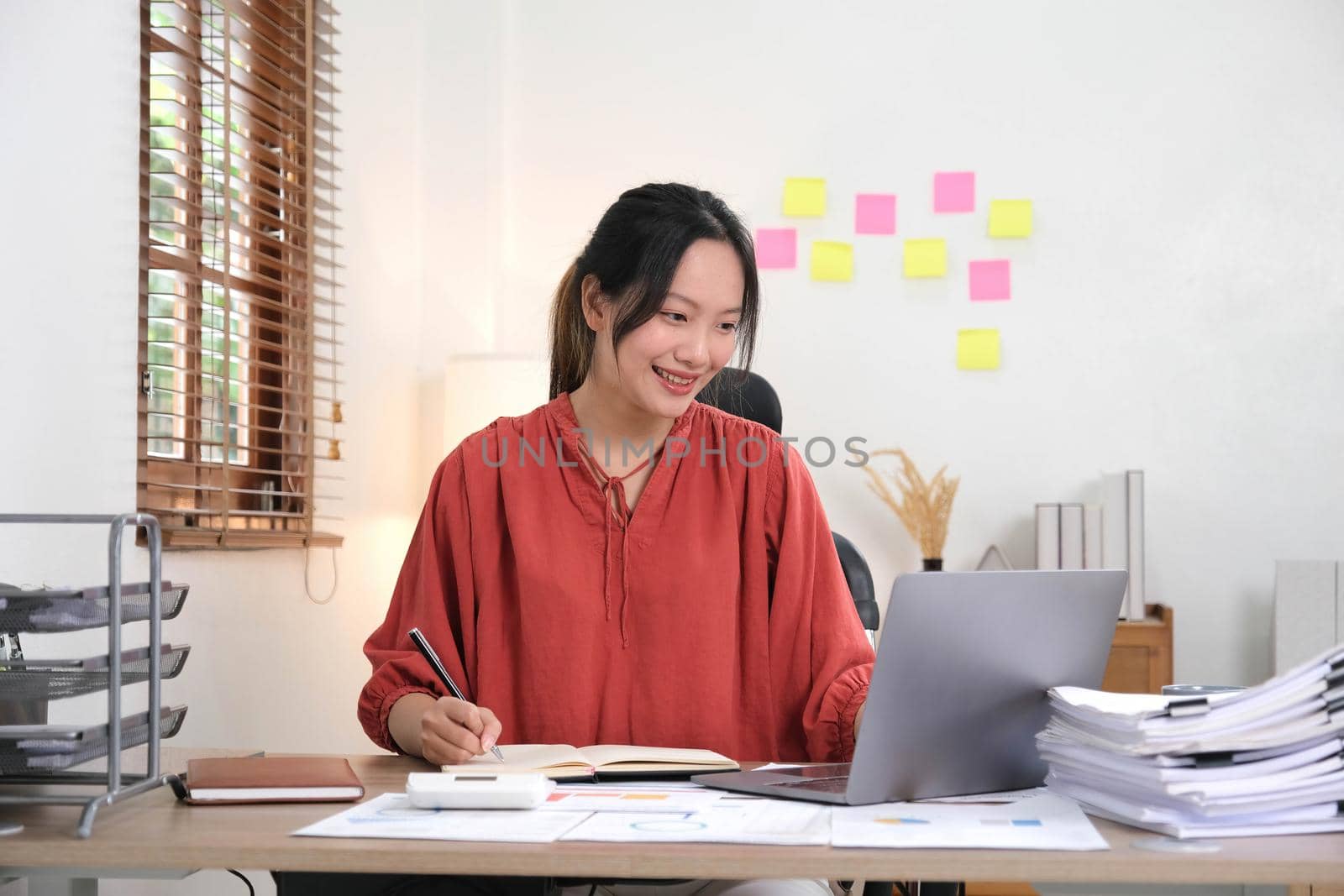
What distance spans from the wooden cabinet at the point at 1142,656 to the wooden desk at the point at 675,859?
6.92 feet

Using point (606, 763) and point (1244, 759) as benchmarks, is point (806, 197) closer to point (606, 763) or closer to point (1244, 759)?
point (606, 763)

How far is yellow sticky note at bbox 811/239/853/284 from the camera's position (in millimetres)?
3365

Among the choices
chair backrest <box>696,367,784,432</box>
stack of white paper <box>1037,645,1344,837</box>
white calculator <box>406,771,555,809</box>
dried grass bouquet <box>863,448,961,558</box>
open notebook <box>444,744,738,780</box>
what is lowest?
open notebook <box>444,744,738,780</box>

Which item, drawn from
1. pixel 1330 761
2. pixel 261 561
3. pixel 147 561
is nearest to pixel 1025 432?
pixel 261 561

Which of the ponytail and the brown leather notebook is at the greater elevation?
the ponytail

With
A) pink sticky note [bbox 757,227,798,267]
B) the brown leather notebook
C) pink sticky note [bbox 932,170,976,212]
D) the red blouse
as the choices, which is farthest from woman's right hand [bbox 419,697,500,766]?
pink sticky note [bbox 932,170,976,212]

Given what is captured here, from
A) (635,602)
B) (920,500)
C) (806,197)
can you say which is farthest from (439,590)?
(806,197)

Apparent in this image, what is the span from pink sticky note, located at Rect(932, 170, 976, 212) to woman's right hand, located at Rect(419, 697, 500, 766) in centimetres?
241

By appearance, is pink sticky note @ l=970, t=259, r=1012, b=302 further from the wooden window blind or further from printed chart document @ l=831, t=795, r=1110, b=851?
printed chart document @ l=831, t=795, r=1110, b=851

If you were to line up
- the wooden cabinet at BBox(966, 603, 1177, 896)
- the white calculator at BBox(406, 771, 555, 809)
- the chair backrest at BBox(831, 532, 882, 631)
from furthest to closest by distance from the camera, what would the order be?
the wooden cabinet at BBox(966, 603, 1177, 896) → the chair backrest at BBox(831, 532, 882, 631) → the white calculator at BBox(406, 771, 555, 809)

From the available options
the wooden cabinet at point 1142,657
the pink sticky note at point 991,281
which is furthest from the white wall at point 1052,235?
the wooden cabinet at point 1142,657

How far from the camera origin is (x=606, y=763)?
3.94ft

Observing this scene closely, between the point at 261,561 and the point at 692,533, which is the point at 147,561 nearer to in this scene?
the point at 261,561

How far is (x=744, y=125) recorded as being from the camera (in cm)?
343
